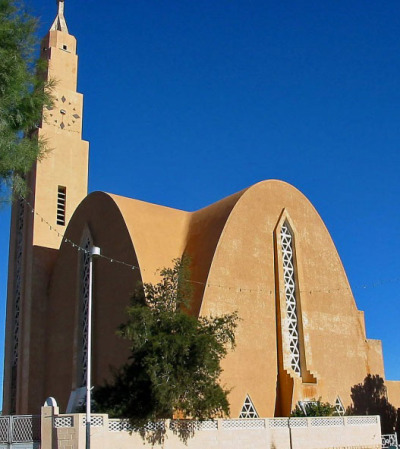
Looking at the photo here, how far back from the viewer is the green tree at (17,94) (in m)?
14.1

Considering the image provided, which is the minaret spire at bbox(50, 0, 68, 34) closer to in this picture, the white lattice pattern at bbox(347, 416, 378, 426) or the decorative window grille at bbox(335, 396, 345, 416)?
the decorative window grille at bbox(335, 396, 345, 416)

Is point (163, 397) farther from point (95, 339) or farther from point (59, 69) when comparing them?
point (59, 69)

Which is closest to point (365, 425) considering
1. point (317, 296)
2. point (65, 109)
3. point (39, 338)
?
point (317, 296)

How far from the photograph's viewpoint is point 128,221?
2189 cm

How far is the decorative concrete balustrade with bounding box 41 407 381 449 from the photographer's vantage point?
14.2 m

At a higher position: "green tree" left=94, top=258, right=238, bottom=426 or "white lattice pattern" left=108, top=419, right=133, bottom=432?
"green tree" left=94, top=258, right=238, bottom=426

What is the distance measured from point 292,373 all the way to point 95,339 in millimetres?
6502

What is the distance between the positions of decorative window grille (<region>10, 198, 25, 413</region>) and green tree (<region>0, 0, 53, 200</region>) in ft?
47.0

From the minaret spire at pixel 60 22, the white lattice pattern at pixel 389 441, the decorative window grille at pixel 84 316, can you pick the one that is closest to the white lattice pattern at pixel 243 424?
the white lattice pattern at pixel 389 441

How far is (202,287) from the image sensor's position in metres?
20.6

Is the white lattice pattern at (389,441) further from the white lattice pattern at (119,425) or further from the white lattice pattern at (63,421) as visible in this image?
the white lattice pattern at (63,421)

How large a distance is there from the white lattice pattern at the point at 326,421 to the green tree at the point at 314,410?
0.49 metres

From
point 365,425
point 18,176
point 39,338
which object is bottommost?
point 365,425

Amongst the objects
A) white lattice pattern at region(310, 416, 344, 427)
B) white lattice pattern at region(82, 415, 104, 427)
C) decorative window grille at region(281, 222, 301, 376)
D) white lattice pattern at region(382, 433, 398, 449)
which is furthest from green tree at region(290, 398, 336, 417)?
white lattice pattern at region(82, 415, 104, 427)
